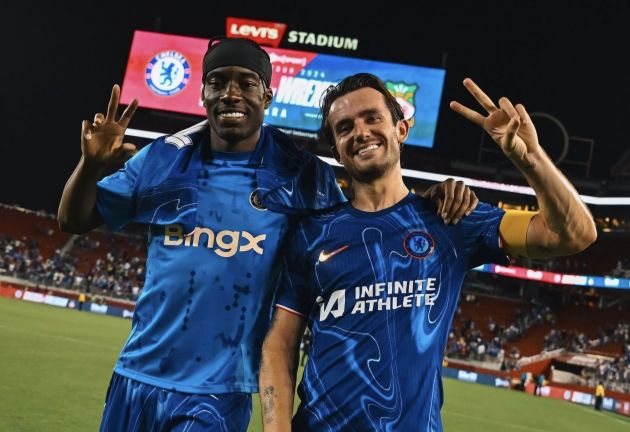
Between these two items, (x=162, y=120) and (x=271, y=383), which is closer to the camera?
(x=271, y=383)

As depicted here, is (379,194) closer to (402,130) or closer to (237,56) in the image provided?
(402,130)

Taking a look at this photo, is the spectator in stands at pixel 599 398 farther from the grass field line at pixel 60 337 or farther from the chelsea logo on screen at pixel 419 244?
the chelsea logo on screen at pixel 419 244

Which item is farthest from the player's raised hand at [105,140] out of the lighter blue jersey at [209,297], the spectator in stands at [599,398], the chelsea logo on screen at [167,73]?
the chelsea logo on screen at [167,73]

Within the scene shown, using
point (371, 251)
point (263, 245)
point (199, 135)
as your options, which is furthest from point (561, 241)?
point (199, 135)

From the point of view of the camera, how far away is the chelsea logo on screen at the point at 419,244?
2.54m

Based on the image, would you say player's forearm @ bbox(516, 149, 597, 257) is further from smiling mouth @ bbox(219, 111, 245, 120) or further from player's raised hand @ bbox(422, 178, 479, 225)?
smiling mouth @ bbox(219, 111, 245, 120)

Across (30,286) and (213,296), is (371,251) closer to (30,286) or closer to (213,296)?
(213,296)

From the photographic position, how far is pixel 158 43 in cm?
3431

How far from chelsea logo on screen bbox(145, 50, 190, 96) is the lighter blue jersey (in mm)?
31927

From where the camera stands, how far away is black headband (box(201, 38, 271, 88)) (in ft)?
9.80

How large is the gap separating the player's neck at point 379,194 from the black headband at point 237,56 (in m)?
0.77

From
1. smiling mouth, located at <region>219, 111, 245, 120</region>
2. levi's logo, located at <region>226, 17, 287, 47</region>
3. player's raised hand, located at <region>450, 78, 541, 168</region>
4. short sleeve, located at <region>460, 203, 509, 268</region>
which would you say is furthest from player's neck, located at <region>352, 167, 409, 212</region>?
levi's logo, located at <region>226, 17, 287, 47</region>

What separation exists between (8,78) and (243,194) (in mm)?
48033

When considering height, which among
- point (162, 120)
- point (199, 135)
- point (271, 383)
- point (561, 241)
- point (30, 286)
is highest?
point (162, 120)
